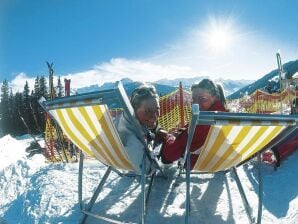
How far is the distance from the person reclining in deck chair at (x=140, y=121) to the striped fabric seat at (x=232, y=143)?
0.51 metres

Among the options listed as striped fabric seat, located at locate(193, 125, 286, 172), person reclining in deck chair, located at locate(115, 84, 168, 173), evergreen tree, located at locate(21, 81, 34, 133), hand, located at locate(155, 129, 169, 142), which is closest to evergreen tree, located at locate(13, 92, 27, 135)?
evergreen tree, located at locate(21, 81, 34, 133)

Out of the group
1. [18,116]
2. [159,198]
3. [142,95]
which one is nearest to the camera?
[142,95]

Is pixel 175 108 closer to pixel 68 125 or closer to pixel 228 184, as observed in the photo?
pixel 228 184

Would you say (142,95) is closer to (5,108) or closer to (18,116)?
(18,116)

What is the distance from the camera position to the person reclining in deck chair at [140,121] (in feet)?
10.2

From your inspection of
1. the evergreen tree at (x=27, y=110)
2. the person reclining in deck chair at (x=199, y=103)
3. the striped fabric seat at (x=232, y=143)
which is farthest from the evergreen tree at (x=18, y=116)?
the striped fabric seat at (x=232, y=143)

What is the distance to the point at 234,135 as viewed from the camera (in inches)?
107

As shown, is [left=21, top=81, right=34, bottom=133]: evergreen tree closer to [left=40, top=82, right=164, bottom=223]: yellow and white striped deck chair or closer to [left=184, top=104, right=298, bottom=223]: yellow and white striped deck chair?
[left=40, top=82, right=164, bottom=223]: yellow and white striped deck chair

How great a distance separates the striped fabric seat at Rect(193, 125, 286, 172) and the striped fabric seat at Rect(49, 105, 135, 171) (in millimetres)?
636

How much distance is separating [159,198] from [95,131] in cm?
126

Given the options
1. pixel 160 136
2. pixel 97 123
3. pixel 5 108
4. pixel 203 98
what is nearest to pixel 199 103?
pixel 203 98

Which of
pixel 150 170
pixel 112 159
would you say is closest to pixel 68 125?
pixel 112 159

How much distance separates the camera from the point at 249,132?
8.88 feet

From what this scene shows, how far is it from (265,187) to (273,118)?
1931mm
